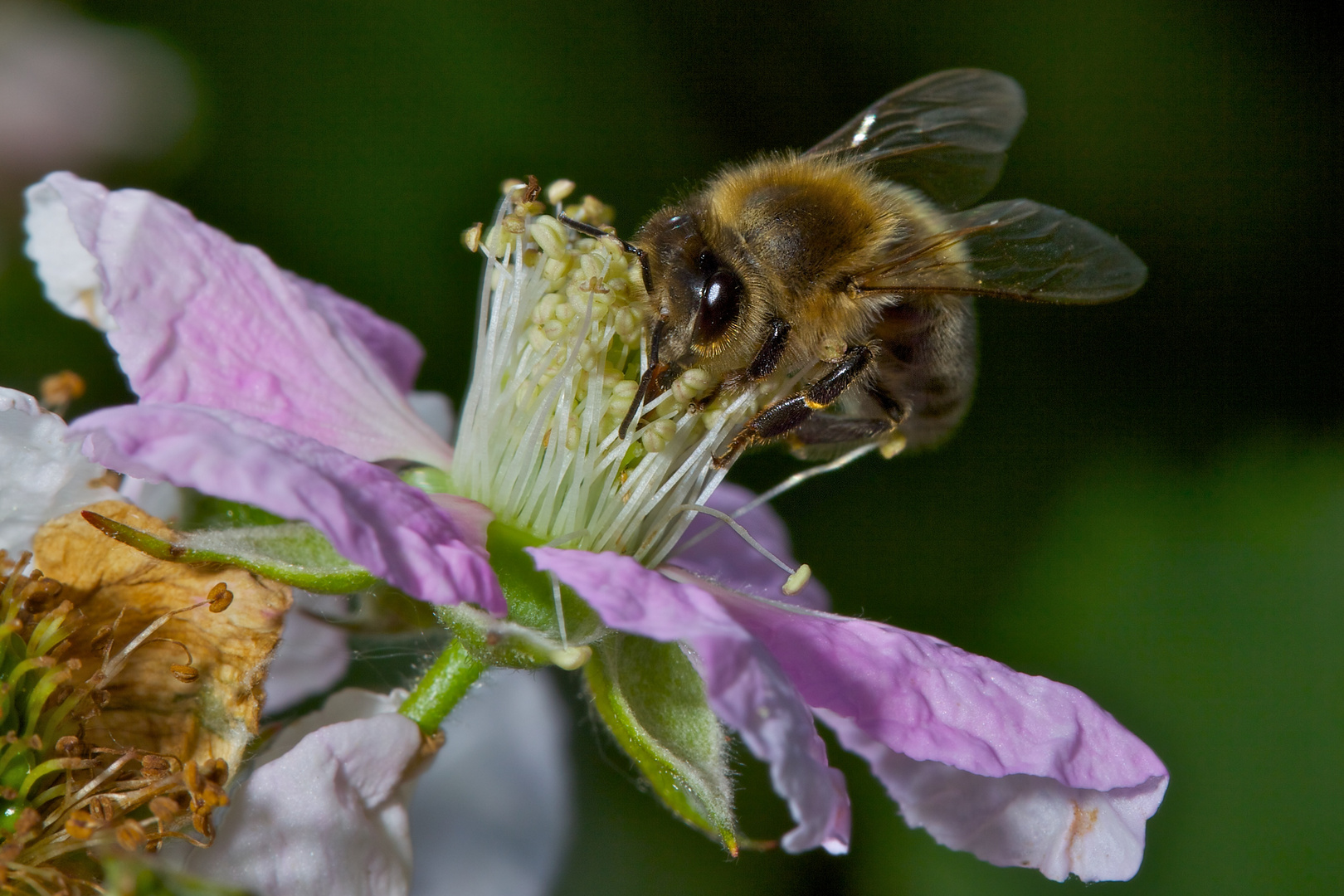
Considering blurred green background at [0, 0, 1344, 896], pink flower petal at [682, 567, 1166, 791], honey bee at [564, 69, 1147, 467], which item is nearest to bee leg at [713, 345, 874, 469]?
honey bee at [564, 69, 1147, 467]

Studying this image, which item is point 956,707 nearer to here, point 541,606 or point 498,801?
point 541,606

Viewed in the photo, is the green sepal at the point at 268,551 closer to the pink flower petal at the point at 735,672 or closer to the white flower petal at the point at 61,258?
the pink flower petal at the point at 735,672

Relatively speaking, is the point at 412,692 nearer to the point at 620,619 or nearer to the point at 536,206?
the point at 620,619

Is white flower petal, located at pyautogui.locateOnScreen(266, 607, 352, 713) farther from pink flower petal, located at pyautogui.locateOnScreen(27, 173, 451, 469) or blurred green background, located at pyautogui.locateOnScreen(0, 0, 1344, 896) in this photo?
blurred green background, located at pyautogui.locateOnScreen(0, 0, 1344, 896)

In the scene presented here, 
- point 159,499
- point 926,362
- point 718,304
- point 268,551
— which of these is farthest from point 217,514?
point 926,362

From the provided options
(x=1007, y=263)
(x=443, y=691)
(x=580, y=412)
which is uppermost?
(x=1007, y=263)
